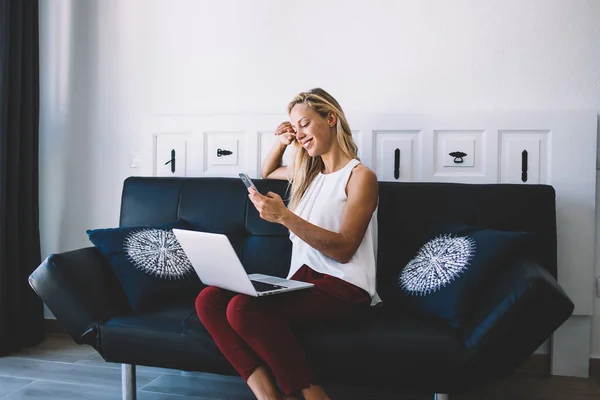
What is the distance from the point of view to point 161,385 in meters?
2.12

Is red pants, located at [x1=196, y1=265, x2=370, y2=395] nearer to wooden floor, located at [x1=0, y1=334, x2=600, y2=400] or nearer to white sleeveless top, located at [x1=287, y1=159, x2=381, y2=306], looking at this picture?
white sleeveless top, located at [x1=287, y1=159, x2=381, y2=306]

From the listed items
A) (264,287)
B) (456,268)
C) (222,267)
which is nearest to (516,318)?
(456,268)

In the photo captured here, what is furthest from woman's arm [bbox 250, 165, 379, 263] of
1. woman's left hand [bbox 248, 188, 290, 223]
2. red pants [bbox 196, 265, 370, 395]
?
red pants [bbox 196, 265, 370, 395]

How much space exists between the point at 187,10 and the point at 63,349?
1.81 meters

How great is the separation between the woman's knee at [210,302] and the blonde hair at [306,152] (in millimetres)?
492

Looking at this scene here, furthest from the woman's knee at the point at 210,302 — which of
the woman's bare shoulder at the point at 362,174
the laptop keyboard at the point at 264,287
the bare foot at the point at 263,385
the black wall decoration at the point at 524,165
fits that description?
the black wall decoration at the point at 524,165

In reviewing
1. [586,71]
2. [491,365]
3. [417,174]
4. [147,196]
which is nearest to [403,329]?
[491,365]

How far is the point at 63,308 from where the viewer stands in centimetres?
171

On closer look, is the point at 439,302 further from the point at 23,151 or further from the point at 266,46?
the point at 23,151

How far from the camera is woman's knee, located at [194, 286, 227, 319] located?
1597 mm

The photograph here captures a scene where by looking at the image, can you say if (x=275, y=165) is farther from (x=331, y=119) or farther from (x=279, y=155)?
(x=331, y=119)

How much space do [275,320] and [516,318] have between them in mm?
666

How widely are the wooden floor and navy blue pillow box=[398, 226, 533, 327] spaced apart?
23.1 inches

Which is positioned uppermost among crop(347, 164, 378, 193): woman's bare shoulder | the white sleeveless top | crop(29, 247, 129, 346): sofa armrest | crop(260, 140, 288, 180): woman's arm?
crop(260, 140, 288, 180): woman's arm
